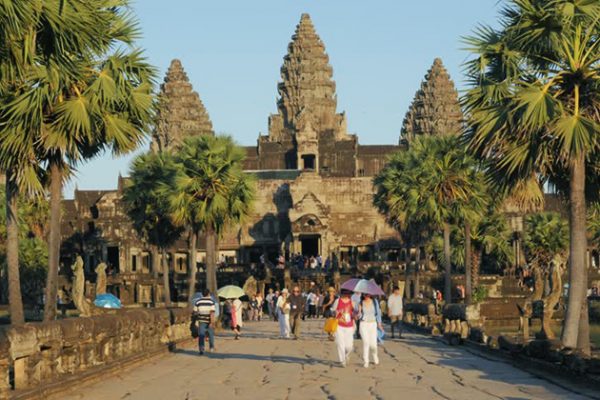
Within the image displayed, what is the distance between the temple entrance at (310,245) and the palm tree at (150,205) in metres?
38.3

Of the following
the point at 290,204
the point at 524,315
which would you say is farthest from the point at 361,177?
the point at 524,315

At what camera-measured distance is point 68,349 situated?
21.7 metres

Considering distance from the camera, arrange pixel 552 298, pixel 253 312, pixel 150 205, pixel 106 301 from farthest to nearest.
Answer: pixel 150 205 → pixel 253 312 → pixel 106 301 → pixel 552 298

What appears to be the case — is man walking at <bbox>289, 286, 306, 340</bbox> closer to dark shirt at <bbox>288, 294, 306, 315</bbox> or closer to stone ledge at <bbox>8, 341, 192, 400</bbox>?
dark shirt at <bbox>288, 294, 306, 315</bbox>

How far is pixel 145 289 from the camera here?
8069 centimetres

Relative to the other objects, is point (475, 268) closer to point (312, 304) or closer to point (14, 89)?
point (312, 304)

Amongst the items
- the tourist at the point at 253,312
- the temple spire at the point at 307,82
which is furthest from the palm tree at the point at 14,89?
the temple spire at the point at 307,82

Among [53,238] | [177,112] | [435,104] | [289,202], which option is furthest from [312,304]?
[435,104]

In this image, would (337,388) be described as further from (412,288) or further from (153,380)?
(412,288)

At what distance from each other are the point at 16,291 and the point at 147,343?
10.4 ft

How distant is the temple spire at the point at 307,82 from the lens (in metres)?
138

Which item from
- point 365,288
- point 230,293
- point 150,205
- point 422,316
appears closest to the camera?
point 365,288

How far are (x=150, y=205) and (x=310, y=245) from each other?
42612 mm

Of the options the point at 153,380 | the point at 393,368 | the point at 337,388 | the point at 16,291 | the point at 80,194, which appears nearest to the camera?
the point at 337,388
